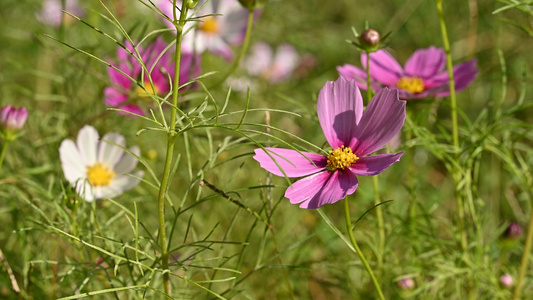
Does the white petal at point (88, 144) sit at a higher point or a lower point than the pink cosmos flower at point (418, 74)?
lower

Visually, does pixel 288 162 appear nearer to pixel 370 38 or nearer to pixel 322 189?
pixel 322 189

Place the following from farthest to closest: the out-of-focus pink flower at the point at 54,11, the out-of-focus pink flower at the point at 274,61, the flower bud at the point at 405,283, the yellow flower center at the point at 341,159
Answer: the out-of-focus pink flower at the point at 274,61 → the out-of-focus pink flower at the point at 54,11 → the flower bud at the point at 405,283 → the yellow flower center at the point at 341,159

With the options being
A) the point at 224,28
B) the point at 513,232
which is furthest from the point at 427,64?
the point at 224,28

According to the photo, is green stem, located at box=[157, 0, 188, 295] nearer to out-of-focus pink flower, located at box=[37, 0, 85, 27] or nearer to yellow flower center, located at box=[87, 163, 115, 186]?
yellow flower center, located at box=[87, 163, 115, 186]

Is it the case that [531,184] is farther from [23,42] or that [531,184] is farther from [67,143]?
[23,42]

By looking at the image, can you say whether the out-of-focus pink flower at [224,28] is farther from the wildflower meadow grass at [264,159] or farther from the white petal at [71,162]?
the white petal at [71,162]

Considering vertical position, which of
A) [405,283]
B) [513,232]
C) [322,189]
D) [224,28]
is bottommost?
[405,283]

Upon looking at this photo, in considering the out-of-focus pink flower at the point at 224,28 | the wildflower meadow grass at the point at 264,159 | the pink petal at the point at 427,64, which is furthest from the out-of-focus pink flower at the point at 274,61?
the pink petal at the point at 427,64
